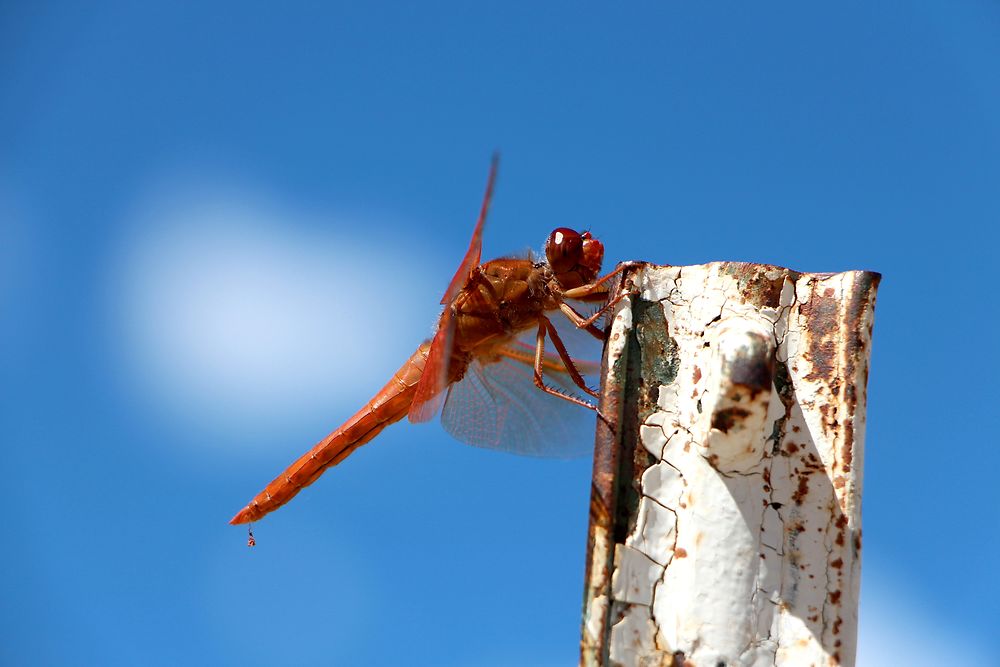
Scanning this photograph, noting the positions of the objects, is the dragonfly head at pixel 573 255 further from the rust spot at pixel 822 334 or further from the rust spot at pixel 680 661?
the rust spot at pixel 680 661

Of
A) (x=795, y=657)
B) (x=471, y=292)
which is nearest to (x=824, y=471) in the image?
(x=795, y=657)

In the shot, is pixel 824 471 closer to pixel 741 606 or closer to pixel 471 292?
pixel 741 606

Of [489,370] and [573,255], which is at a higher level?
[573,255]

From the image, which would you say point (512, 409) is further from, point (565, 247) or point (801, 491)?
point (801, 491)

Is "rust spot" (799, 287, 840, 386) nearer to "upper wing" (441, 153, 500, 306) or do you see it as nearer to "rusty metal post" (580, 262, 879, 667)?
"rusty metal post" (580, 262, 879, 667)

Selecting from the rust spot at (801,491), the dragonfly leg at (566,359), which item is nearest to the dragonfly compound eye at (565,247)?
the dragonfly leg at (566,359)

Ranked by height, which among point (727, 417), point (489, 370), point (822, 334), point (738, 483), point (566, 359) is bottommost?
point (738, 483)

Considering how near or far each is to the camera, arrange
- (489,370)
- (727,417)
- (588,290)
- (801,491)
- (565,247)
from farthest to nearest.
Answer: (489,370)
(565,247)
(588,290)
(801,491)
(727,417)

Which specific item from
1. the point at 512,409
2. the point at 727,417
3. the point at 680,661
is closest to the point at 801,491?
the point at 727,417
